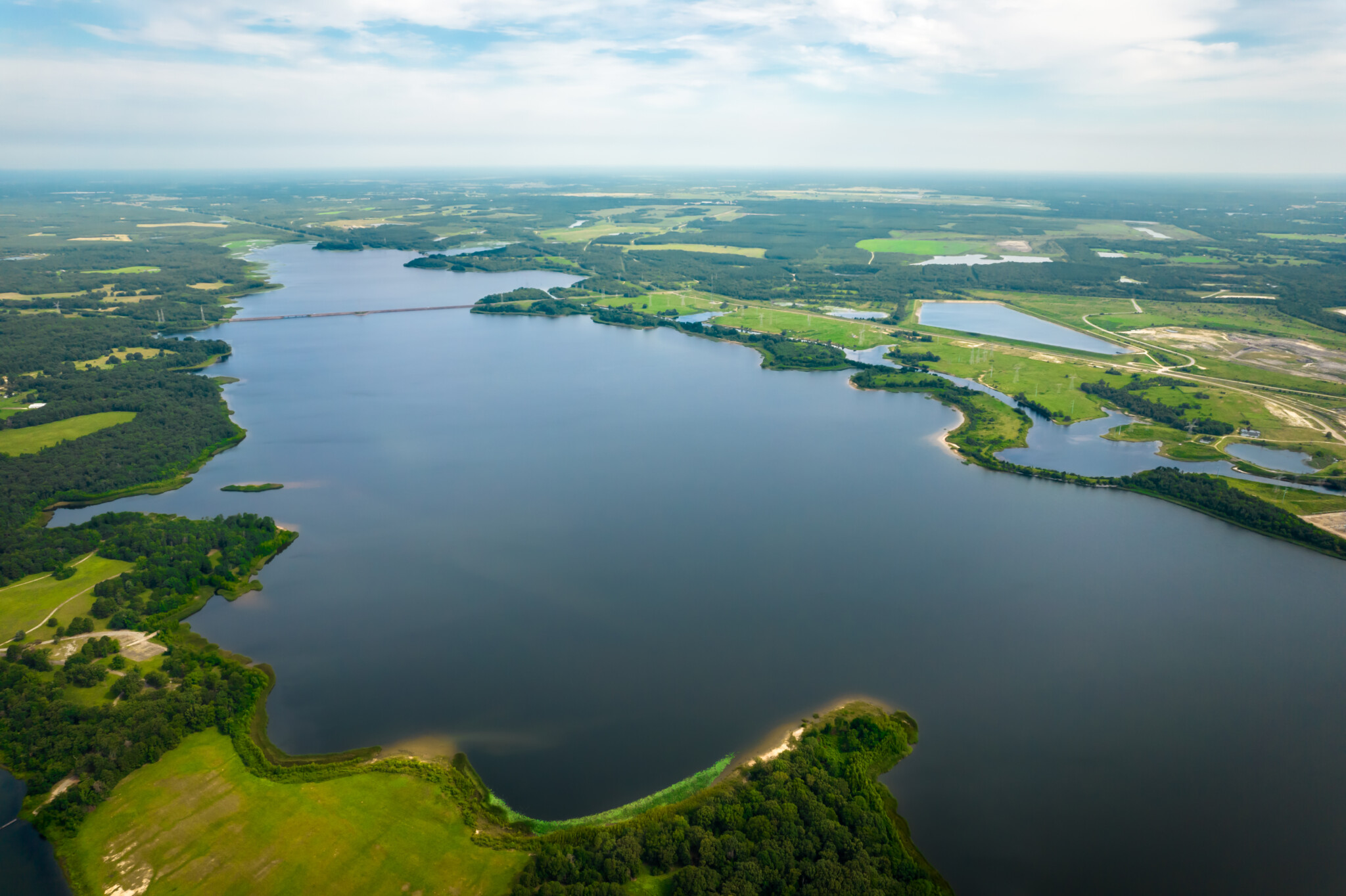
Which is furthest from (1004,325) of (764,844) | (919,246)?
(764,844)

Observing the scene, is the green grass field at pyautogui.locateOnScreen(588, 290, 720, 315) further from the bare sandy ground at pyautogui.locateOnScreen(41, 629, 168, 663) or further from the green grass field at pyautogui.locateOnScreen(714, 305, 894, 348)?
the bare sandy ground at pyautogui.locateOnScreen(41, 629, 168, 663)

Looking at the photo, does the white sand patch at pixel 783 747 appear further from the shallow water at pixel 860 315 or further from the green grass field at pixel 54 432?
the shallow water at pixel 860 315

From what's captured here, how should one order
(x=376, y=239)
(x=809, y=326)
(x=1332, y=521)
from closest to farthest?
(x=1332, y=521), (x=809, y=326), (x=376, y=239)

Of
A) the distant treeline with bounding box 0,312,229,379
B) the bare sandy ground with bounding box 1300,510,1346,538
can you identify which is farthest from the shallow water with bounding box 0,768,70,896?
the distant treeline with bounding box 0,312,229,379

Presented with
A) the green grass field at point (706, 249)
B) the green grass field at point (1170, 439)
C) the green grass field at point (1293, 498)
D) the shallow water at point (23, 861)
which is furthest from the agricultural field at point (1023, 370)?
the green grass field at point (706, 249)

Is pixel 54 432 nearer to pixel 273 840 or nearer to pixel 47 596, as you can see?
pixel 47 596

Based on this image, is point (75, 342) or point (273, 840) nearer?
point (273, 840)

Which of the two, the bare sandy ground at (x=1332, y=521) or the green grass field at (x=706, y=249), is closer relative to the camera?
the bare sandy ground at (x=1332, y=521)

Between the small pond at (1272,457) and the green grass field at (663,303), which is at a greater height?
the green grass field at (663,303)
